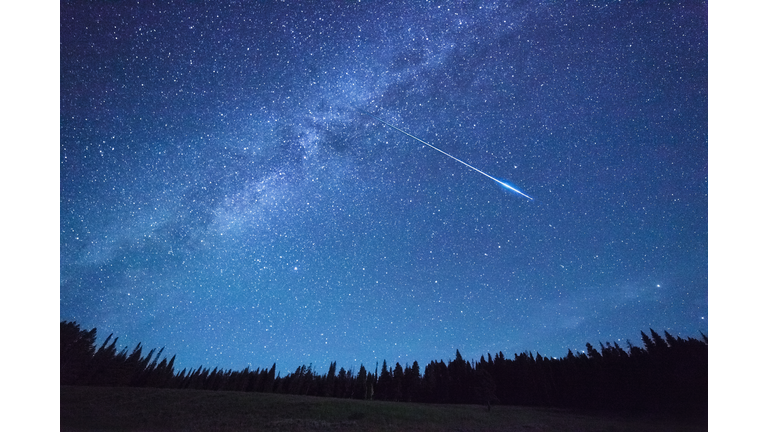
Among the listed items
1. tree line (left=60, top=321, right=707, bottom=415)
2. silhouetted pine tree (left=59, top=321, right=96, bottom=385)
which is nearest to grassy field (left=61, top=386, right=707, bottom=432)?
tree line (left=60, top=321, right=707, bottom=415)

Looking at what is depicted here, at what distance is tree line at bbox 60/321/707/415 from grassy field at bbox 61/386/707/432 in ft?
25.4

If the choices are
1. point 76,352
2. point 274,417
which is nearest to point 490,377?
point 274,417

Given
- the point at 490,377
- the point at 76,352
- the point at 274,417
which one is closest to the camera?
the point at 274,417

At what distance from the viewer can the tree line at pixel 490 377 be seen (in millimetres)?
34034

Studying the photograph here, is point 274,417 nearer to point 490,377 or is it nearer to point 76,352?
point 490,377

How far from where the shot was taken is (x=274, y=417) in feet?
69.6

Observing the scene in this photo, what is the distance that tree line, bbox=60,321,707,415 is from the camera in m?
34.0

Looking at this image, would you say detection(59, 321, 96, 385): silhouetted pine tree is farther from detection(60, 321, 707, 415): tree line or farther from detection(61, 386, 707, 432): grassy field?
detection(61, 386, 707, 432): grassy field

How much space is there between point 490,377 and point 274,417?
25579 millimetres
